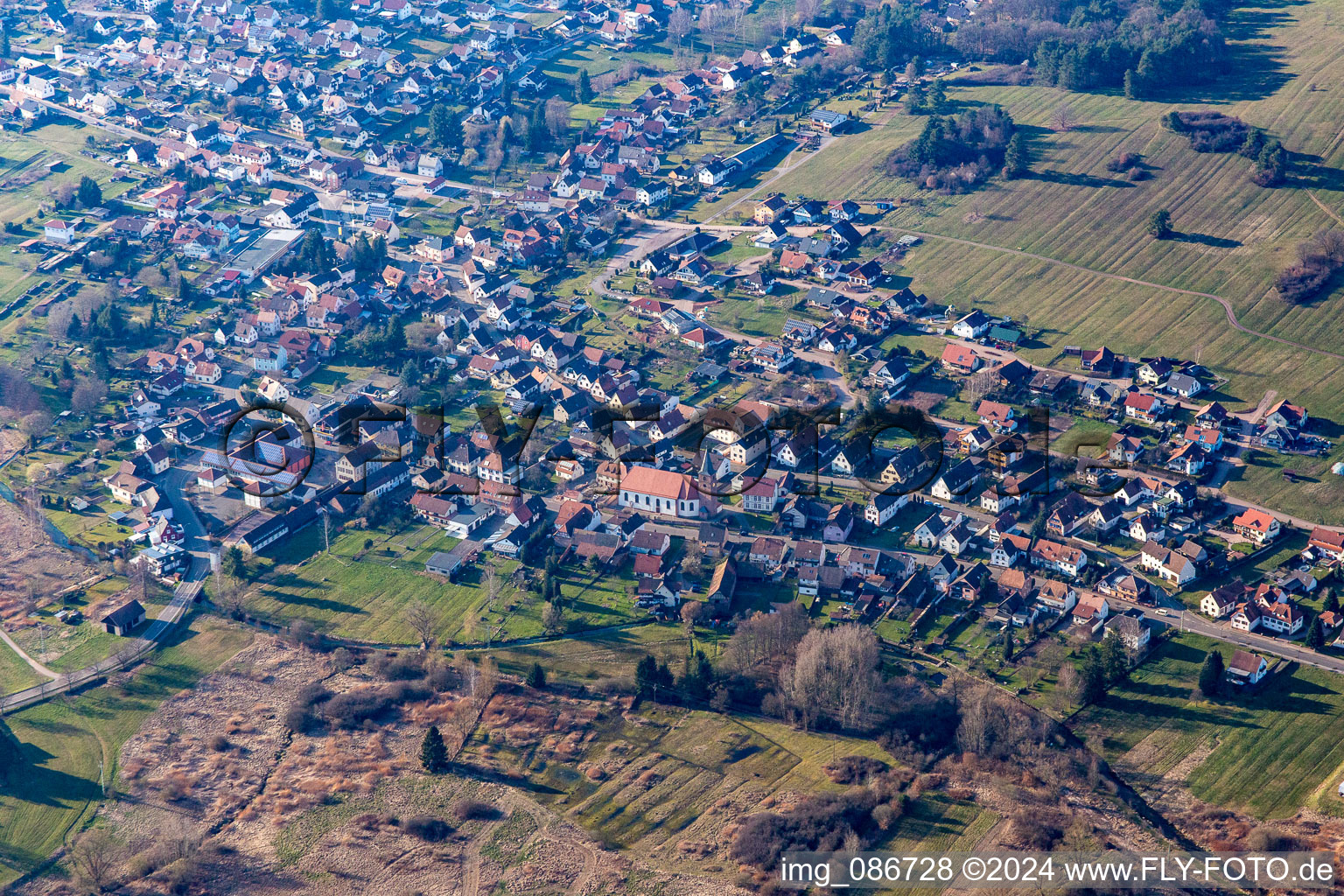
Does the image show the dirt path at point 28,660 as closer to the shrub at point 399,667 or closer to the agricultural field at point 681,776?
the shrub at point 399,667

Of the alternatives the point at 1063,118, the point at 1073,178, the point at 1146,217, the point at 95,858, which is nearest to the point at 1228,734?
the point at 95,858

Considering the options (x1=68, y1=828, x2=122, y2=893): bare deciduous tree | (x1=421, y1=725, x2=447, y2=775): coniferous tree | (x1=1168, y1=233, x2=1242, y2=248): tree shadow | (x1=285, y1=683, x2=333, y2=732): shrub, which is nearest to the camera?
(x1=68, y1=828, x2=122, y2=893): bare deciduous tree

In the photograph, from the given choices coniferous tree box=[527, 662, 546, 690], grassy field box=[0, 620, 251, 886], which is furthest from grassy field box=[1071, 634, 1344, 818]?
grassy field box=[0, 620, 251, 886]

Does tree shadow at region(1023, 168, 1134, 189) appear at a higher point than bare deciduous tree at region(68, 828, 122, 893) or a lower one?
higher

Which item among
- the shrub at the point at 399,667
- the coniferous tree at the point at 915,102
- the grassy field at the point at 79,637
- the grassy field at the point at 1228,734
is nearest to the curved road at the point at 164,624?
the grassy field at the point at 79,637

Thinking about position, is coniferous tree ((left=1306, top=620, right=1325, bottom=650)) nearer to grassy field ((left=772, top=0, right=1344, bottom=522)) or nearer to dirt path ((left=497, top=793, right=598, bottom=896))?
grassy field ((left=772, top=0, right=1344, bottom=522))
